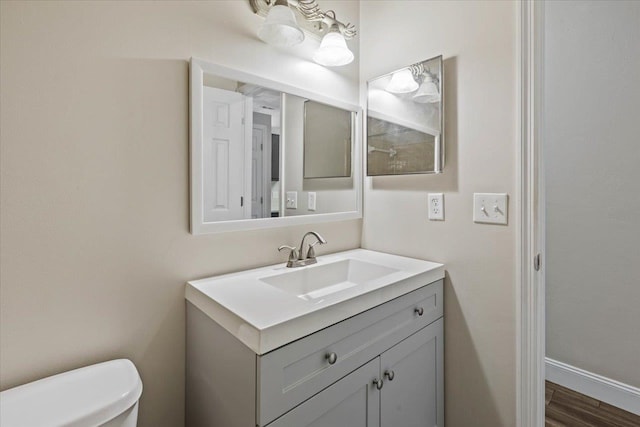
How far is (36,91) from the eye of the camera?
852mm

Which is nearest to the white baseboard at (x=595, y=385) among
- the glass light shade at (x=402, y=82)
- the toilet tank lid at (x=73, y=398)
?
the glass light shade at (x=402, y=82)

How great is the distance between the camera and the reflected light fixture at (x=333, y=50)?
1443mm

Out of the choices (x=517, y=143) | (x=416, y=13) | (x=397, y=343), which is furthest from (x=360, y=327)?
(x=416, y=13)

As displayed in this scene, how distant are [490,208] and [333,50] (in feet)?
3.22

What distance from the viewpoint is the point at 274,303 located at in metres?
0.94

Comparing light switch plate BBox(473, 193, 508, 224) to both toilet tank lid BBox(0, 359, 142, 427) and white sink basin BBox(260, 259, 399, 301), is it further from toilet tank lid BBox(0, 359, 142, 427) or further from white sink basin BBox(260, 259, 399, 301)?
toilet tank lid BBox(0, 359, 142, 427)

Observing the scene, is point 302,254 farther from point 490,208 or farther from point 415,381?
point 490,208

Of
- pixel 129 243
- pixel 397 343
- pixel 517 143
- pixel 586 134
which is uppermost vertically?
pixel 586 134

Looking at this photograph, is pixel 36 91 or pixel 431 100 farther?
pixel 431 100

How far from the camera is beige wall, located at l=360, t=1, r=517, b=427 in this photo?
124 centimetres

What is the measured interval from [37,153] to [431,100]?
1427 mm

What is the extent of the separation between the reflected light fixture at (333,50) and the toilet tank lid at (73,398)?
143 centimetres

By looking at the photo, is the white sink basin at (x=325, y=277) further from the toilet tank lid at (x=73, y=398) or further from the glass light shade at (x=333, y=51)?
the glass light shade at (x=333, y=51)

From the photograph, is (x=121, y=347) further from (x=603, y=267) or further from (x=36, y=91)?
(x=603, y=267)
